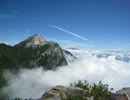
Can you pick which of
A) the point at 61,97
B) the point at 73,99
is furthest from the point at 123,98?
the point at 61,97

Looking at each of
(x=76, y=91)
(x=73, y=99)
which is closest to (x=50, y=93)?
(x=76, y=91)

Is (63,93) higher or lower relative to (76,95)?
higher

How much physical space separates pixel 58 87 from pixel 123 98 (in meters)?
19.6

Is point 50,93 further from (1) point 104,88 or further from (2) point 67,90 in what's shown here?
(1) point 104,88

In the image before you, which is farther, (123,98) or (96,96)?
(96,96)

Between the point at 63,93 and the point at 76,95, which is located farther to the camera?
the point at 63,93

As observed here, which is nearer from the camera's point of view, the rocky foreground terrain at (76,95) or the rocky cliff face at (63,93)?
the rocky foreground terrain at (76,95)

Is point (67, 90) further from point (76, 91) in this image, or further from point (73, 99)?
point (73, 99)

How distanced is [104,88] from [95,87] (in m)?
2.53

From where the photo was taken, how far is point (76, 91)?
49.2m

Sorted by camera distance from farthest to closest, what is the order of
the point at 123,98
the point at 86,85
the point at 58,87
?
the point at 86,85 < the point at 58,87 < the point at 123,98

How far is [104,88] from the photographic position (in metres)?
49.8

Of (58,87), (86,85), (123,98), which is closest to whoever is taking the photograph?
(123,98)

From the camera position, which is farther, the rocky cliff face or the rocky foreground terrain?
the rocky cliff face
